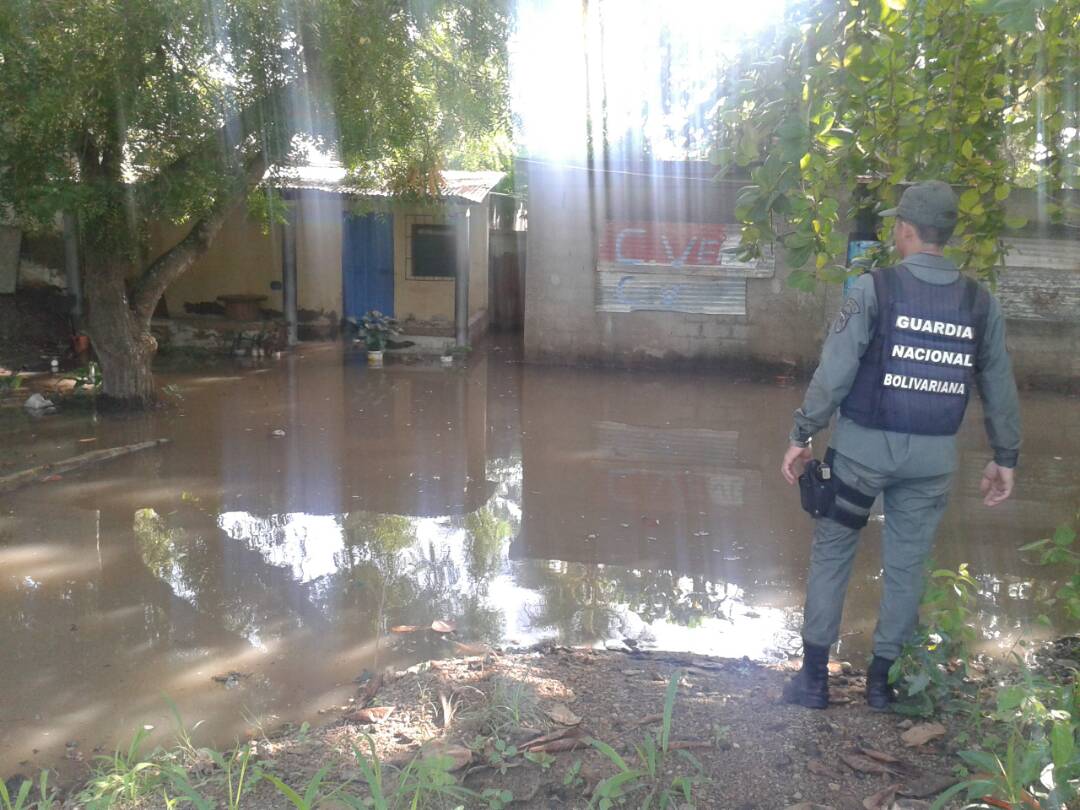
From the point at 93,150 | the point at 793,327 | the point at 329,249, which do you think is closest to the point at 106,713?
the point at 93,150

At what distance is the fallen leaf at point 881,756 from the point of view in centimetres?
314

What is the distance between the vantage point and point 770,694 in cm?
378

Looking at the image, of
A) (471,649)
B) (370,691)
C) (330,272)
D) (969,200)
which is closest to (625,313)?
(330,272)

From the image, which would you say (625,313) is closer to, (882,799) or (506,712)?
(506,712)

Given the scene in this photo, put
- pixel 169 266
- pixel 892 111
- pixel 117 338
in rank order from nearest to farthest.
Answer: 1. pixel 892 111
2. pixel 117 338
3. pixel 169 266

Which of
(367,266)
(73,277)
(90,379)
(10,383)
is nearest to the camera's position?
(90,379)

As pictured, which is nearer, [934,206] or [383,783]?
[383,783]

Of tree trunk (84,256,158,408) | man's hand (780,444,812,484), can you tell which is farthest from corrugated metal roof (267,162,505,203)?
man's hand (780,444,812,484)

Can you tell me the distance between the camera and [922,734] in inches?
130

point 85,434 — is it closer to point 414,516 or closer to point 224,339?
point 414,516

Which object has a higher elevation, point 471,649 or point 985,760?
point 985,760

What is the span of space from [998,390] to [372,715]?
101 inches

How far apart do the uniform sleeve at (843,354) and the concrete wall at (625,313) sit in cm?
945

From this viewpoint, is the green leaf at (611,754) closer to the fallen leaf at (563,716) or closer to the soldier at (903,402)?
the fallen leaf at (563,716)
